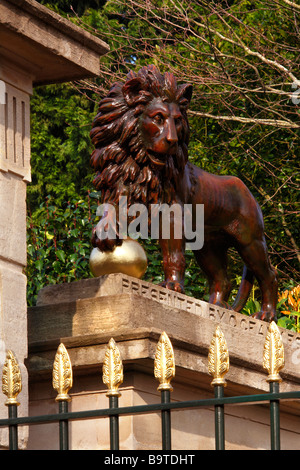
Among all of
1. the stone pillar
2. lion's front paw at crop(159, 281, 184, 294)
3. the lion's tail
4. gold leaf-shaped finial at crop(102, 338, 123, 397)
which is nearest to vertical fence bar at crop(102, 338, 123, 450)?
gold leaf-shaped finial at crop(102, 338, 123, 397)

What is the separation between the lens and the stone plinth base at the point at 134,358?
4.59m

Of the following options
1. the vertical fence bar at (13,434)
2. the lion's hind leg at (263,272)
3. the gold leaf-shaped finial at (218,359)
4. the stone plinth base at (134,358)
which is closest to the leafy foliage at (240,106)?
the lion's hind leg at (263,272)

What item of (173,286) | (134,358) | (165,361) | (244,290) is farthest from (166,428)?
(244,290)

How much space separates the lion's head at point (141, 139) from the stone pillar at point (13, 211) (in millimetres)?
800

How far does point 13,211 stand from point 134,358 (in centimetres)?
84

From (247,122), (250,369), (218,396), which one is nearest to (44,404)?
(250,369)

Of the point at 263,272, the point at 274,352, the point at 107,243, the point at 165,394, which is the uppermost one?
the point at 263,272

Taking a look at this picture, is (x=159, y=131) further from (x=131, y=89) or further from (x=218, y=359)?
(x=218, y=359)

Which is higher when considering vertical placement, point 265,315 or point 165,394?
point 265,315

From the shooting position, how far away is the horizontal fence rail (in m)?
2.95

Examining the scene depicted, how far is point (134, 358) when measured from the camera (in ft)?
14.8

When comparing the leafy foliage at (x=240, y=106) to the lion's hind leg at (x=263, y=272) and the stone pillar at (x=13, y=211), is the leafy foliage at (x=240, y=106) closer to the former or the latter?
the lion's hind leg at (x=263, y=272)

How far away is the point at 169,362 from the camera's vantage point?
318 cm
